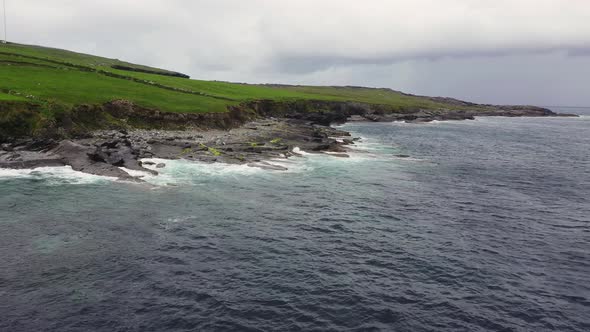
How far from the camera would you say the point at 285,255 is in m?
26.1

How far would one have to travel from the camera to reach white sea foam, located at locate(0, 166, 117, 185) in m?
40.1

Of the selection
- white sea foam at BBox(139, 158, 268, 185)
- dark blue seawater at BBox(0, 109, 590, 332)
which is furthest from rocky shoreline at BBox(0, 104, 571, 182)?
dark blue seawater at BBox(0, 109, 590, 332)

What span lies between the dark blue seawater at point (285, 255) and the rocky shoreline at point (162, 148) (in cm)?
318

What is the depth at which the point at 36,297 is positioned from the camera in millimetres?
19484

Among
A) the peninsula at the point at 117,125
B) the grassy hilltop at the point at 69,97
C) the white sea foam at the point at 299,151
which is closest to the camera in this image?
the peninsula at the point at 117,125

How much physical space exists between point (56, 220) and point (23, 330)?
1419 cm

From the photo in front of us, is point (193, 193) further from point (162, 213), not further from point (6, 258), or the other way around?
point (6, 258)

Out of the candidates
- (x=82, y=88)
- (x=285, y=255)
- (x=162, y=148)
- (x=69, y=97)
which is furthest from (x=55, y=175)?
(x=82, y=88)

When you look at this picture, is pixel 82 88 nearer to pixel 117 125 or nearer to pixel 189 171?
pixel 117 125

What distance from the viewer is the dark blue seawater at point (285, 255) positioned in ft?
63.4

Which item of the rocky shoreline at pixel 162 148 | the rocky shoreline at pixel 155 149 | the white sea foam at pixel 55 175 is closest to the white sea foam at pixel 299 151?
the rocky shoreline at pixel 162 148

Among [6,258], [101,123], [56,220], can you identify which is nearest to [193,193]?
[56,220]

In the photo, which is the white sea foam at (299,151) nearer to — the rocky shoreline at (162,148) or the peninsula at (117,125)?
the rocky shoreline at (162,148)

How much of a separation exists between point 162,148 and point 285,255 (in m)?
35.7
